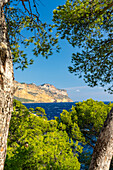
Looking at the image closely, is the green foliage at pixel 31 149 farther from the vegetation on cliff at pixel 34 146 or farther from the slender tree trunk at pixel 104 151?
the slender tree trunk at pixel 104 151

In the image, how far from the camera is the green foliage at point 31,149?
7.14m

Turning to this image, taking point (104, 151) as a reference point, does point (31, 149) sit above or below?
below

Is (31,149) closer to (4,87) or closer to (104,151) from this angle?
(104,151)

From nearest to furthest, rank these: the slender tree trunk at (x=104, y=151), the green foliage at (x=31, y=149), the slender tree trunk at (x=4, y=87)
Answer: the slender tree trunk at (x=4, y=87) → the slender tree trunk at (x=104, y=151) → the green foliage at (x=31, y=149)

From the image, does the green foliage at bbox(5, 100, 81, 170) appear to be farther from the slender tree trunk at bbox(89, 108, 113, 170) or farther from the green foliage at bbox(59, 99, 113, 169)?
the slender tree trunk at bbox(89, 108, 113, 170)

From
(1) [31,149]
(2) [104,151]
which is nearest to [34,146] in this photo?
(1) [31,149]

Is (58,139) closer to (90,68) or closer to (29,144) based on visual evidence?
(29,144)

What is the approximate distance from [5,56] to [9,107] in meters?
0.76

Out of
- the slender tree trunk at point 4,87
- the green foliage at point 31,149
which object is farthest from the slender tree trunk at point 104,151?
the green foliage at point 31,149

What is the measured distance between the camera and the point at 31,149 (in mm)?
7445

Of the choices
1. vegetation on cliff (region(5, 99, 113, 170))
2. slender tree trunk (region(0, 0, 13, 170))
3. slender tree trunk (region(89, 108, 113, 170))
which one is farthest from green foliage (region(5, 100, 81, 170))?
slender tree trunk (region(0, 0, 13, 170))

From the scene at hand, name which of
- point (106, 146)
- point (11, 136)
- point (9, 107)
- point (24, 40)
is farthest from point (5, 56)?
point (11, 136)

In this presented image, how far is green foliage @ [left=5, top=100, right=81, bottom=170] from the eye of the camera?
7141 mm

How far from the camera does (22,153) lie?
736cm
